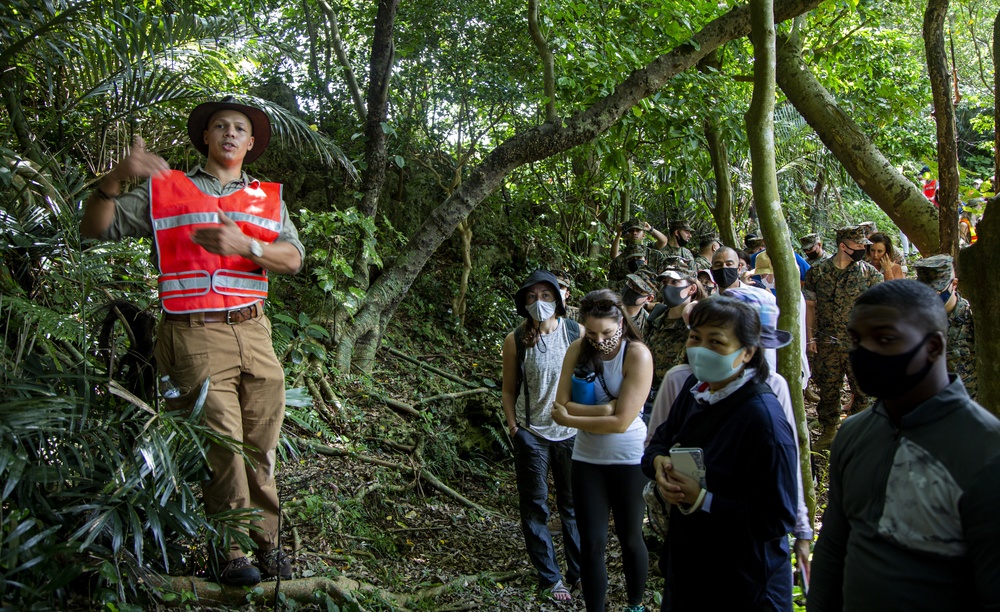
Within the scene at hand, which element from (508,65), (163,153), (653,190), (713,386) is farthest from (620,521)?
(653,190)

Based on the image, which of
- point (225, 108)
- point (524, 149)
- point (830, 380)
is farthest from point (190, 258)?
point (830, 380)

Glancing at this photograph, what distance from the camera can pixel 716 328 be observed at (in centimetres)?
293

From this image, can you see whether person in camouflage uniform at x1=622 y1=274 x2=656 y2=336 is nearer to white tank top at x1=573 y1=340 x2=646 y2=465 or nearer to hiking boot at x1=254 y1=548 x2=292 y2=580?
white tank top at x1=573 y1=340 x2=646 y2=465

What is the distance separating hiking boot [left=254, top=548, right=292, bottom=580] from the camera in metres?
3.91

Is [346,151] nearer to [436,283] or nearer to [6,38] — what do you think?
[436,283]

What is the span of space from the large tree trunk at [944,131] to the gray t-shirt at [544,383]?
2540 millimetres

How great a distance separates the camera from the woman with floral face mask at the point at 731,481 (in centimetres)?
272

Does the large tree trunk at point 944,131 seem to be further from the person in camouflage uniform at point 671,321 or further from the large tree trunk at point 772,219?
the person in camouflage uniform at point 671,321

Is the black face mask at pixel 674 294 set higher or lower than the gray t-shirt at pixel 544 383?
higher

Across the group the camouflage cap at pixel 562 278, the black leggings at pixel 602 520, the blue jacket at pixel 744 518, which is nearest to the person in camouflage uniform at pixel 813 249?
the camouflage cap at pixel 562 278

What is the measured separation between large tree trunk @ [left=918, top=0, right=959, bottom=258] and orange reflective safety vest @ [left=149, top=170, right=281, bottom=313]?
12.7 feet

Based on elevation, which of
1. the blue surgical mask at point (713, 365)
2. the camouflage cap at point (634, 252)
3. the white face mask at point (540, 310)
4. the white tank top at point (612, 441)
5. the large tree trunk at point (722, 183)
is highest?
the large tree trunk at point (722, 183)

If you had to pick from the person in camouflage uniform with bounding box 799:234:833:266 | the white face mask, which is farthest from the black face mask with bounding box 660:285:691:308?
the person in camouflage uniform with bounding box 799:234:833:266

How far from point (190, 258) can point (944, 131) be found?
424 centimetres
